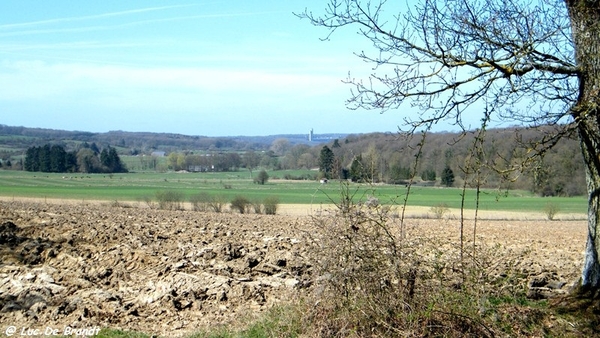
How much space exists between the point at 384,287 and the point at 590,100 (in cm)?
334

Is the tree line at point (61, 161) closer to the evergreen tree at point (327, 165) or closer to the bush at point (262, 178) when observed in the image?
the bush at point (262, 178)

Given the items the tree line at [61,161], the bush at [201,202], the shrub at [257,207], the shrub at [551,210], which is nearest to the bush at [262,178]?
the tree line at [61,161]

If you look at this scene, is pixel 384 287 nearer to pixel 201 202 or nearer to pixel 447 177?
pixel 447 177

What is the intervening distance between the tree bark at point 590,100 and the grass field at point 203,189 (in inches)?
966

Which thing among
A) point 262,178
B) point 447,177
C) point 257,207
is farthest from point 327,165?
point 262,178

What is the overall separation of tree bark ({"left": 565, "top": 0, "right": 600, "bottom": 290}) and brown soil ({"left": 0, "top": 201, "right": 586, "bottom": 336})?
3.45ft

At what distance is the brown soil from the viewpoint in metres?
9.90

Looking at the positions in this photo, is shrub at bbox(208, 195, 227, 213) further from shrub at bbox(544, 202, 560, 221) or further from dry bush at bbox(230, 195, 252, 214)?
shrub at bbox(544, 202, 560, 221)

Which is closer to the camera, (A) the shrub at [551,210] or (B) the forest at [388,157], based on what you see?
(B) the forest at [388,157]

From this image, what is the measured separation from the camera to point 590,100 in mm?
7652

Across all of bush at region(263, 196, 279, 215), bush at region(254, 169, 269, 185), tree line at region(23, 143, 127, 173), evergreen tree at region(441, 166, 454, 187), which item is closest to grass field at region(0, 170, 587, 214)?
bush at region(254, 169, 269, 185)

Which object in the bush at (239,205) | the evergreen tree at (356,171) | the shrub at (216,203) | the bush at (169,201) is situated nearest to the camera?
the evergreen tree at (356,171)

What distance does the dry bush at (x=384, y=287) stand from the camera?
763 cm

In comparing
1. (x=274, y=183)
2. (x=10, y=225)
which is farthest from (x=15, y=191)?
(x=10, y=225)
